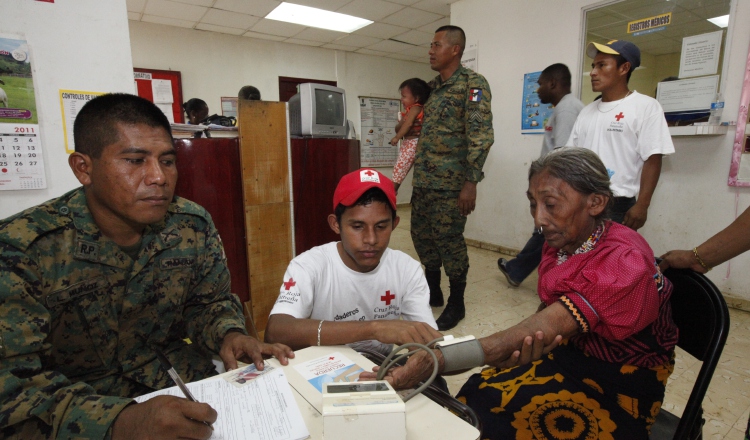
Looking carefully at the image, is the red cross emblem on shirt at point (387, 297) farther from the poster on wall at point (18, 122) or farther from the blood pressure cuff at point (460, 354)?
the poster on wall at point (18, 122)

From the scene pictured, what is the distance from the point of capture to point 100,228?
98cm

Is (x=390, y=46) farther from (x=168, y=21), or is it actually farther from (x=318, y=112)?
(x=318, y=112)

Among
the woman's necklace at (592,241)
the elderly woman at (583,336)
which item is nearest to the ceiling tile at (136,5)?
the elderly woman at (583,336)

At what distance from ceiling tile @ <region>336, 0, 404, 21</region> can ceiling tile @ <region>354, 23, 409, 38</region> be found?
366mm

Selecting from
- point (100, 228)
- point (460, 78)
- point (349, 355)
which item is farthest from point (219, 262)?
point (460, 78)

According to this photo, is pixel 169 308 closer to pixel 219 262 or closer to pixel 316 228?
pixel 219 262

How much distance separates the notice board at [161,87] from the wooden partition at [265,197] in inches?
141

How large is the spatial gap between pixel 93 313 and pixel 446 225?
2.00m

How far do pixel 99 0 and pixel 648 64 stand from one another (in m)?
3.61

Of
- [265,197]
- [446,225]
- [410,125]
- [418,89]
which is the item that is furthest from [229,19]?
[446,225]

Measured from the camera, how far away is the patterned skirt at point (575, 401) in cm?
94

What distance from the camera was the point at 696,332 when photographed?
95 centimetres

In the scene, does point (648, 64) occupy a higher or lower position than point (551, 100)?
higher

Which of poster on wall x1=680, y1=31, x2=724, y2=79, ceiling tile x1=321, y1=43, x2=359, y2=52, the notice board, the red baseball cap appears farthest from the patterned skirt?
ceiling tile x1=321, y1=43, x2=359, y2=52
